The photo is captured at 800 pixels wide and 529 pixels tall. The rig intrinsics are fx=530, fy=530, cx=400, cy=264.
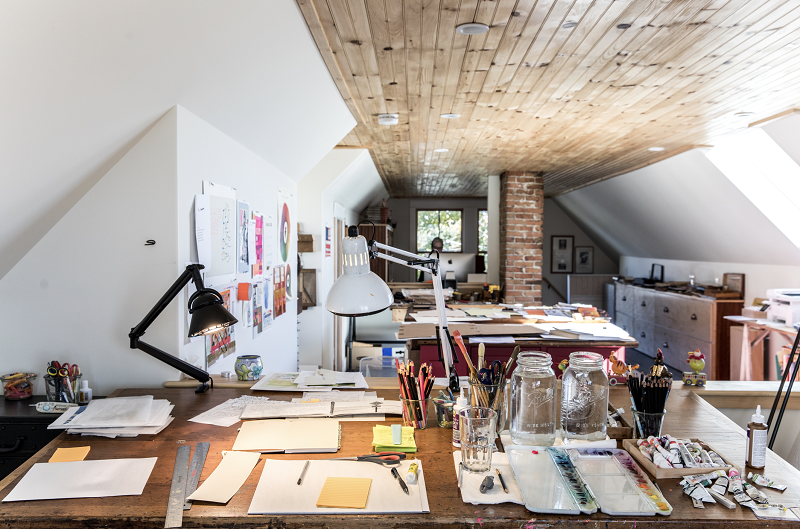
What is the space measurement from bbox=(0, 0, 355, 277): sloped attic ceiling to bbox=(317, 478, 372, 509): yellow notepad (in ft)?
4.35

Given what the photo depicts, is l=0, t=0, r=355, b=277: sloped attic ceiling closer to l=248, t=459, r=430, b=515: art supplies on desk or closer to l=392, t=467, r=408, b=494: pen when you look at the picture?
→ l=248, t=459, r=430, b=515: art supplies on desk

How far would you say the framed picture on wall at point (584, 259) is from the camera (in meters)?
11.2

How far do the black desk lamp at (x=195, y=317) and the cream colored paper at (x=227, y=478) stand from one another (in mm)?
574

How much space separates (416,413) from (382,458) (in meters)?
0.28

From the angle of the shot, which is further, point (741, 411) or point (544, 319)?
point (544, 319)

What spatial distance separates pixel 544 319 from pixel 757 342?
2.43 metres

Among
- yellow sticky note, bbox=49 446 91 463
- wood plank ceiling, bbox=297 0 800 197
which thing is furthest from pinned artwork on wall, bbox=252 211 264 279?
yellow sticky note, bbox=49 446 91 463

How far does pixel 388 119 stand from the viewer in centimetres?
408

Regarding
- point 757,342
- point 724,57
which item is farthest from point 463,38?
point 757,342

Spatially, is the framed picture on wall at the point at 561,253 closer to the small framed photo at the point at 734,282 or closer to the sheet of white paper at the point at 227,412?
the small framed photo at the point at 734,282

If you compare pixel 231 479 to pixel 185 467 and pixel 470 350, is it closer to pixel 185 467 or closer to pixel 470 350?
pixel 185 467

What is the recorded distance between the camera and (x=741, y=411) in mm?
2352

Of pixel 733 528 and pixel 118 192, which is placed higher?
pixel 118 192

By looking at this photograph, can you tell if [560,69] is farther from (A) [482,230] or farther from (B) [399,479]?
(A) [482,230]
